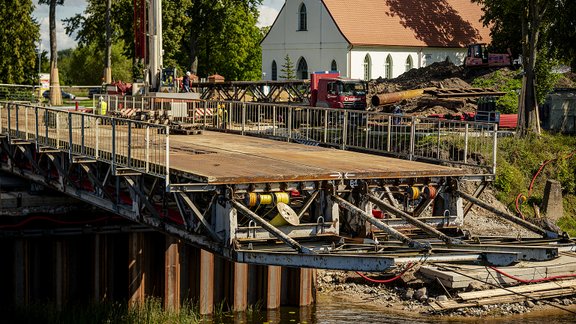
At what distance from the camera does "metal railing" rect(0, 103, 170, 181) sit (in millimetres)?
21406

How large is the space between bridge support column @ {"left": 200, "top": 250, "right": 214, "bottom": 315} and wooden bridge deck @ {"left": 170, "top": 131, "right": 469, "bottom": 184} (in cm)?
313

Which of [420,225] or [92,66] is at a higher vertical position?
[92,66]

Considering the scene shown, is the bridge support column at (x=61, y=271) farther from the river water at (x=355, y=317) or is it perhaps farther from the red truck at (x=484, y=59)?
the red truck at (x=484, y=59)

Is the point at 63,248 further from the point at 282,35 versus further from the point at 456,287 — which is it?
the point at 282,35

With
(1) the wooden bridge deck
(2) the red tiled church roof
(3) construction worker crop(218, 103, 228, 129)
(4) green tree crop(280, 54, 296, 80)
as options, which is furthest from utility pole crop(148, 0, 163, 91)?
(4) green tree crop(280, 54, 296, 80)

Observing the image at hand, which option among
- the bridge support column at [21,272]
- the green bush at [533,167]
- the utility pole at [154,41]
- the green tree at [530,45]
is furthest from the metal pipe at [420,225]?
the green tree at [530,45]

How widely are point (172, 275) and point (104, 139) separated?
17.1 feet

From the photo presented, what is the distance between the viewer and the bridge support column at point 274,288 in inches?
1178

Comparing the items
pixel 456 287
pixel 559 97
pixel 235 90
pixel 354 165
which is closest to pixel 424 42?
pixel 235 90

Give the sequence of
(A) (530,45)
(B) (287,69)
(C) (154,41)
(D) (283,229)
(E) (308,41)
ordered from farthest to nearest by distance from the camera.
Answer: (B) (287,69), (E) (308,41), (A) (530,45), (C) (154,41), (D) (283,229)

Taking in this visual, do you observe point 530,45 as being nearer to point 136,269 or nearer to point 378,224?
point 136,269

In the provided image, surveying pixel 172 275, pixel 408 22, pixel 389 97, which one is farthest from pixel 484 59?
pixel 172 275

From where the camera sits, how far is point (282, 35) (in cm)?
8619

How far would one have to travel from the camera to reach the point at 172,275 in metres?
28.8
